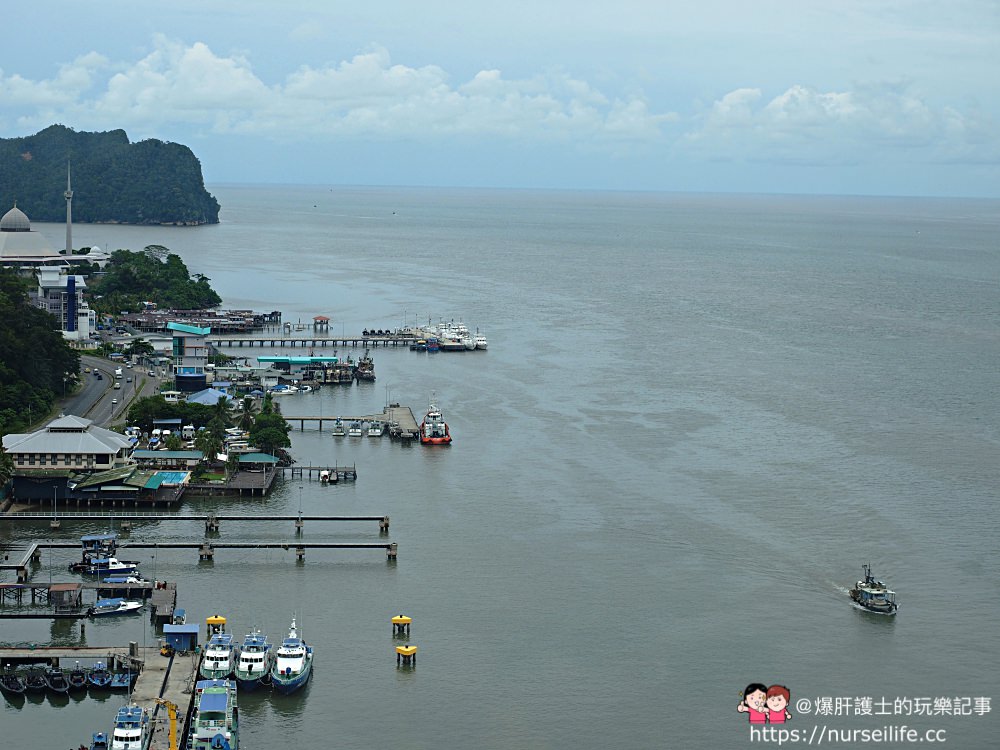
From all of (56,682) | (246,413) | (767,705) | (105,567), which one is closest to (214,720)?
(56,682)

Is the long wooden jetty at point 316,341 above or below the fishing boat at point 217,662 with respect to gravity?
above

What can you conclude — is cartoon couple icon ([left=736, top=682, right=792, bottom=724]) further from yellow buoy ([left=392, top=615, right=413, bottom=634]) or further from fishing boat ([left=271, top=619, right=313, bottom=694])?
fishing boat ([left=271, top=619, right=313, bottom=694])

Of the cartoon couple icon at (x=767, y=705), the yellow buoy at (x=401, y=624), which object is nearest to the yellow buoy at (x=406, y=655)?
the yellow buoy at (x=401, y=624)

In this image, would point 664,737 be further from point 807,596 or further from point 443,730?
point 807,596

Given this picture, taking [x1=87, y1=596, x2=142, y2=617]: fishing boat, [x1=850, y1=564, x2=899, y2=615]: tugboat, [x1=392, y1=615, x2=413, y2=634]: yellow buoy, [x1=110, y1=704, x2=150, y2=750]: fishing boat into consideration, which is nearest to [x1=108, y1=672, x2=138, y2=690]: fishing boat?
[x1=110, y1=704, x2=150, y2=750]: fishing boat

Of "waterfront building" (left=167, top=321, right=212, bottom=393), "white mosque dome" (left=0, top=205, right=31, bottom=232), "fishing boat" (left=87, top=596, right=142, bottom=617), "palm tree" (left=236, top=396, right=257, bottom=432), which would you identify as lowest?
A: "fishing boat" (left=87, top=596, right=142, bottom=617)

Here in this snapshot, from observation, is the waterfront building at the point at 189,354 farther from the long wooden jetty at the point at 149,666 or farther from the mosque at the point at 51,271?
the long wooden jetty at the point at 149,666

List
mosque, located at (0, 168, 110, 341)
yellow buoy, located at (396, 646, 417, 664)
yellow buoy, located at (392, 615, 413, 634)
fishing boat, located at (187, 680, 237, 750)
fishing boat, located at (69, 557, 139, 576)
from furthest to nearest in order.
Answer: mosque, located at (0, 168, 110, 341), fishing boat, located at (69, 557, 139, 576), yellow buoy, located at (392, 615, 413, 634), yellow buoy, located at (396, 646, 417, 664), fishing boat, located at (187, 680, 237, 750)
